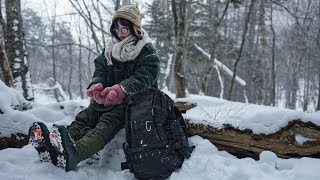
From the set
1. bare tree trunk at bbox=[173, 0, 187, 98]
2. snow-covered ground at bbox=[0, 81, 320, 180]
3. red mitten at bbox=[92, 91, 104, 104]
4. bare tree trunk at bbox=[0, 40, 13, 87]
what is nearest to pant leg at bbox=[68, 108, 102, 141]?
red mitten at bbox=[92, 91, 104, 104]

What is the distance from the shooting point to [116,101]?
2.99m

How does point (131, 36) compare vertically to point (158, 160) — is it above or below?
above

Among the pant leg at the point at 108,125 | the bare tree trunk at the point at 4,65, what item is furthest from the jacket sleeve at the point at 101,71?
the bare tree trunk at the point at 4,65

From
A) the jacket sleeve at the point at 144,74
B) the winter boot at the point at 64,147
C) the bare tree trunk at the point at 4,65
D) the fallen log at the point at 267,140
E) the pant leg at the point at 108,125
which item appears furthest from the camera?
the bare tree trunk at the point at 4,65

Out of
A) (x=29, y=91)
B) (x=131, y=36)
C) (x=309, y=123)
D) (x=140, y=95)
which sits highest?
(x=131, y=36)

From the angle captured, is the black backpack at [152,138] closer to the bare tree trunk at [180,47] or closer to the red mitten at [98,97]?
the red mitten at [98,97]

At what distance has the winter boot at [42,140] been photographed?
2445 millimetres

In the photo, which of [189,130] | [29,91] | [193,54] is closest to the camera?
[189,130]

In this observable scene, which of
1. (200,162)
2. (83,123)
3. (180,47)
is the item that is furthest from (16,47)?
(200,162)

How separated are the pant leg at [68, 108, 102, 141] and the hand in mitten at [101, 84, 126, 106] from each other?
24 centimetres

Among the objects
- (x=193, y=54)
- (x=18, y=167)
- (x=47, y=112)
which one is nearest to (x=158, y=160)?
(x=18, y=167)

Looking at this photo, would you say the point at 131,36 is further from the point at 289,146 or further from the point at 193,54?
the point at 193,54

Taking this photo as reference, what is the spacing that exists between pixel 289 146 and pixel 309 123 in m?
0.26

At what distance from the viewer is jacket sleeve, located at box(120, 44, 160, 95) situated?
302cm
